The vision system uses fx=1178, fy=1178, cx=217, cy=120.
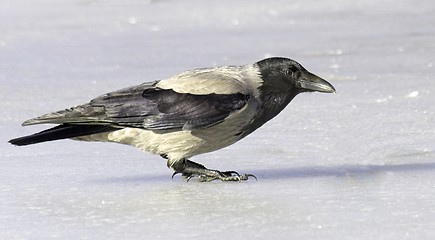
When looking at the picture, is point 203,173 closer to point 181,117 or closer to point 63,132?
point 181,117

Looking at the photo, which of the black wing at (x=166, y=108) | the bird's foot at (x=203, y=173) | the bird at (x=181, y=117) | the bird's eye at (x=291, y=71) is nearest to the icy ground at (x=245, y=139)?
the bird's foot at (x=203, y=173)

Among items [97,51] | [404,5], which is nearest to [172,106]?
[97,51]

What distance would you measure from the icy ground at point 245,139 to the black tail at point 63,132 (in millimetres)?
178

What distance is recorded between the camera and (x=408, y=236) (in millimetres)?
4273

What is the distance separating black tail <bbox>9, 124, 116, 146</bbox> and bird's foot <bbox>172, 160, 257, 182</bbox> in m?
0.39

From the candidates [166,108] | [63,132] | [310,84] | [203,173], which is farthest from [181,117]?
[310,84]

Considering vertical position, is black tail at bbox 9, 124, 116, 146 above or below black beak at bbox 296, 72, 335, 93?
below

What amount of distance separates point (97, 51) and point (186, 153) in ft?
14.1

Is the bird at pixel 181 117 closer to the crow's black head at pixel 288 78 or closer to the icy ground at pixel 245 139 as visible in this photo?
the crow's black head at pixel 288 78

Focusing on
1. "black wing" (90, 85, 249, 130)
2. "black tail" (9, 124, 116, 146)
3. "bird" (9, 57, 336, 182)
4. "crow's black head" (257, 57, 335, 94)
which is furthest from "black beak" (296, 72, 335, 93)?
"black tail" (9, 124, 116, 146)

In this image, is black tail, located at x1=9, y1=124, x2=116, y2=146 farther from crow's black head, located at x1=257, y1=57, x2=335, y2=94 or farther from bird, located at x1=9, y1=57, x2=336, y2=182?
crow's black head, located at x1=257, y1=57, x2=335, y2=94

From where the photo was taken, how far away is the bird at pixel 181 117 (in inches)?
221

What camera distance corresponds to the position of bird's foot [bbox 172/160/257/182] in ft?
18.4

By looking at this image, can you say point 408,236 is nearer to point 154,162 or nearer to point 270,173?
point 270,173
